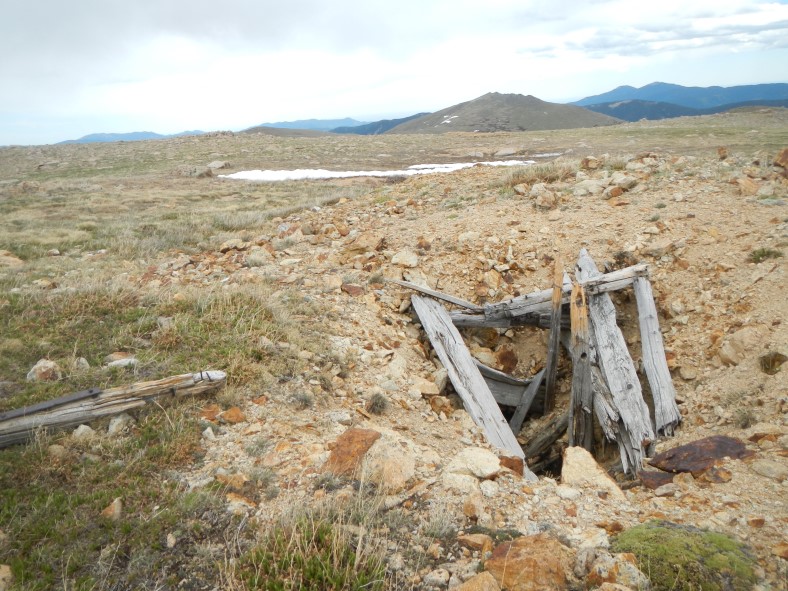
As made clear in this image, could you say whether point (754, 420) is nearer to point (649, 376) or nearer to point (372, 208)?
point (649, 376)

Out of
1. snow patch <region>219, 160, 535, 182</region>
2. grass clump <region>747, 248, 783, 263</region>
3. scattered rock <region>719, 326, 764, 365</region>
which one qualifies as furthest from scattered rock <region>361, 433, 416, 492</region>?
snow patch <region>219, 160, 535, 182</region>

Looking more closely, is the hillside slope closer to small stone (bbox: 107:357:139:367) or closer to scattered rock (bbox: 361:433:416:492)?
small stone (bbox: 107:357:139:367)

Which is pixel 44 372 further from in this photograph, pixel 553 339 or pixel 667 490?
pixel 553 339

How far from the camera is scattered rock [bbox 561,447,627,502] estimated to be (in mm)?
3354

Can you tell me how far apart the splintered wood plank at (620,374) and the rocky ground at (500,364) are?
349 millimetres

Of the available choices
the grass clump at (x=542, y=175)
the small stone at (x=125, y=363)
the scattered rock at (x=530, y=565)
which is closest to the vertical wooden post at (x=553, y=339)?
the scattered rock at (x=530, y=565)

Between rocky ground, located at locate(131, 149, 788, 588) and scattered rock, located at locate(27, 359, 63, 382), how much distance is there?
70.6 inches

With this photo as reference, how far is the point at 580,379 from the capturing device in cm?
600

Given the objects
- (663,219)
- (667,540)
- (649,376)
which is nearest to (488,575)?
(667,540)

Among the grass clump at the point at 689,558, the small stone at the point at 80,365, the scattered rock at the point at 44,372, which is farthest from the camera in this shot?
the small stone at the point at 80,365

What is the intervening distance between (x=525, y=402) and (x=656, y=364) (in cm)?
186

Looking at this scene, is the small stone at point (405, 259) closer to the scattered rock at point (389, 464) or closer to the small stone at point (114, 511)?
the scattered rock at point (389, 464)

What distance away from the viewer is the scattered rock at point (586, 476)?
3354mm

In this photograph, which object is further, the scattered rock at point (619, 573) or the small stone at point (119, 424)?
the small stone at point (119, 424)
